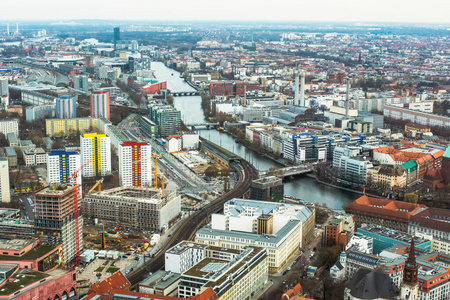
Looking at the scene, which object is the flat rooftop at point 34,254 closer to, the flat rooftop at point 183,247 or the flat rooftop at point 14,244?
the flat rooftop at point 14,244

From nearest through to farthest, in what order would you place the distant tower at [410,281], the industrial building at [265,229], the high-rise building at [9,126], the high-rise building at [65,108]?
the distant tower at [410,281]
the industrial building at [265,229]
the high-rise building at [9,126]
the high-rise building at [65,108]

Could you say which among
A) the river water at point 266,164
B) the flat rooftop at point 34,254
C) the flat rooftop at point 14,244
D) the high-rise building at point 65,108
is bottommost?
the river water at point 266,164

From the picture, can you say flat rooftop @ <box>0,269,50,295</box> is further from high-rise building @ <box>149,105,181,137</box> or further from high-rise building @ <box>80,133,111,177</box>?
high-rise building @ <box>149,105,181,137</box>

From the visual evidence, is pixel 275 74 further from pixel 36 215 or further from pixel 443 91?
pixel 36 215

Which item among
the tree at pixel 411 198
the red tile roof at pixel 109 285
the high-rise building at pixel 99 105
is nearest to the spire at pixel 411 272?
the red tile roof at pixel 109 285

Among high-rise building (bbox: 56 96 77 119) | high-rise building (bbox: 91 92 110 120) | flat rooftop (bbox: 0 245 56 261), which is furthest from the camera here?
high-rise building (bbox: 91 92 110 120)

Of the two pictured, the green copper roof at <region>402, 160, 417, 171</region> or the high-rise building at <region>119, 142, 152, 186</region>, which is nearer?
the high-rise building at <region>119, 142, 152, 186</region>

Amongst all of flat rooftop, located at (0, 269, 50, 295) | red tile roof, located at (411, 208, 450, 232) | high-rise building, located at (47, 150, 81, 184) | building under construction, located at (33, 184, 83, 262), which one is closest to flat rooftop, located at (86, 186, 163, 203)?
high-rise building, located at (47, 150, 81, 184)
